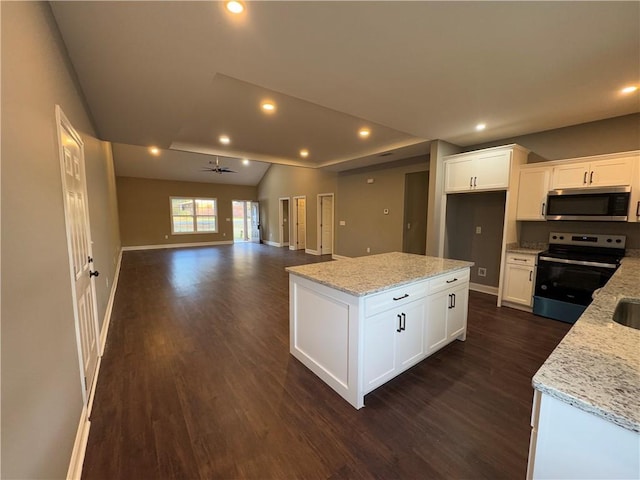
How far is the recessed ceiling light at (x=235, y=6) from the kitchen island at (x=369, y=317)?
1.81 meters

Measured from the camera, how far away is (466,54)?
6.57 ft

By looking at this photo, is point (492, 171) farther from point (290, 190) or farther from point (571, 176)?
point (290, 190)

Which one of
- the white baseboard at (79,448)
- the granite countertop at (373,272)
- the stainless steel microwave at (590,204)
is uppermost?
the stainless steel microwave at (590,204)

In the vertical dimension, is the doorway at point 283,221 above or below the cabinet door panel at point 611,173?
below

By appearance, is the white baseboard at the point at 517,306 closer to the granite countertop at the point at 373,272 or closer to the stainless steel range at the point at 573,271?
the stainless steel range at the point at 573,271

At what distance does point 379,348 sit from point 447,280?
101 cm

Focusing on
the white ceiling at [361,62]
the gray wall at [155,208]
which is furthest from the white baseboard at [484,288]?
the gray wall at [155,208]

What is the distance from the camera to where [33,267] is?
1102 mm

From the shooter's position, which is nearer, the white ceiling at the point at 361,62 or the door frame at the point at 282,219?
the white ceiling at the point at 361,62

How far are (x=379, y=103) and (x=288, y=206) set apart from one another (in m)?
7.46

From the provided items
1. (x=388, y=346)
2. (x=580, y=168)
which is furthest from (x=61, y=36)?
(x=580, y=168)

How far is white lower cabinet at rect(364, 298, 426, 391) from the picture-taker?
6.26 ft

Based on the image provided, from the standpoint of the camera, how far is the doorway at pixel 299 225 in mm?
9779

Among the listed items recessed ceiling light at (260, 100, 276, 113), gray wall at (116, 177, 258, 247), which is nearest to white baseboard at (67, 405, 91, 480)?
recessed ceiling light at (260, 100, 276, 113)
